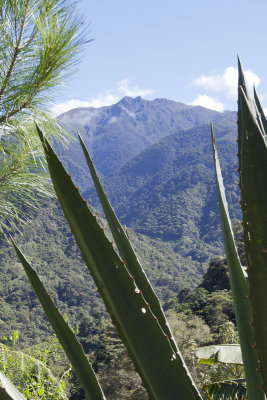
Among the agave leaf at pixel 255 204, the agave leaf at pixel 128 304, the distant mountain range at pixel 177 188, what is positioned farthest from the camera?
the distant mountain range at pixel 177 188

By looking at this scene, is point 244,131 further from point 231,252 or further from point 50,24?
point 50,24

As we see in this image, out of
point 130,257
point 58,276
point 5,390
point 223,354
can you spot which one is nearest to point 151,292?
point 130,257

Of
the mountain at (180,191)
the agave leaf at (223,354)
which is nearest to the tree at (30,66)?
the agave leaf at (223,354)

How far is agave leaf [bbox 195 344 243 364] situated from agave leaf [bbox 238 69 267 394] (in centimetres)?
145

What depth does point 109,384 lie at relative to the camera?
13.4m

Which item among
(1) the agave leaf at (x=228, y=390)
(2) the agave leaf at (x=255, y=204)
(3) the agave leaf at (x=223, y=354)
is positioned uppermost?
(2) the agave leaf at (x=255, y=204)

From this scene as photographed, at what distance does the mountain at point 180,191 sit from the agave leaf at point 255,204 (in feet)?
232

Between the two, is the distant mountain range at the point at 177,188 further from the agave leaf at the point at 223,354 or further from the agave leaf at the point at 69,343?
the agave leaf at the point at 69,343

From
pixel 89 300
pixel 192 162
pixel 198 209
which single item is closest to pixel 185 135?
pixel 192 162

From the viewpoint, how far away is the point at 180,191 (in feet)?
345

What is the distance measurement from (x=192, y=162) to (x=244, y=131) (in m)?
119

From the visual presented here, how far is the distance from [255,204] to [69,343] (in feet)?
1.37

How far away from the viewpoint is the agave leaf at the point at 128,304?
57 centimetres

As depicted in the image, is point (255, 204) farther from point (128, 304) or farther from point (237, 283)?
point (237, 283)
